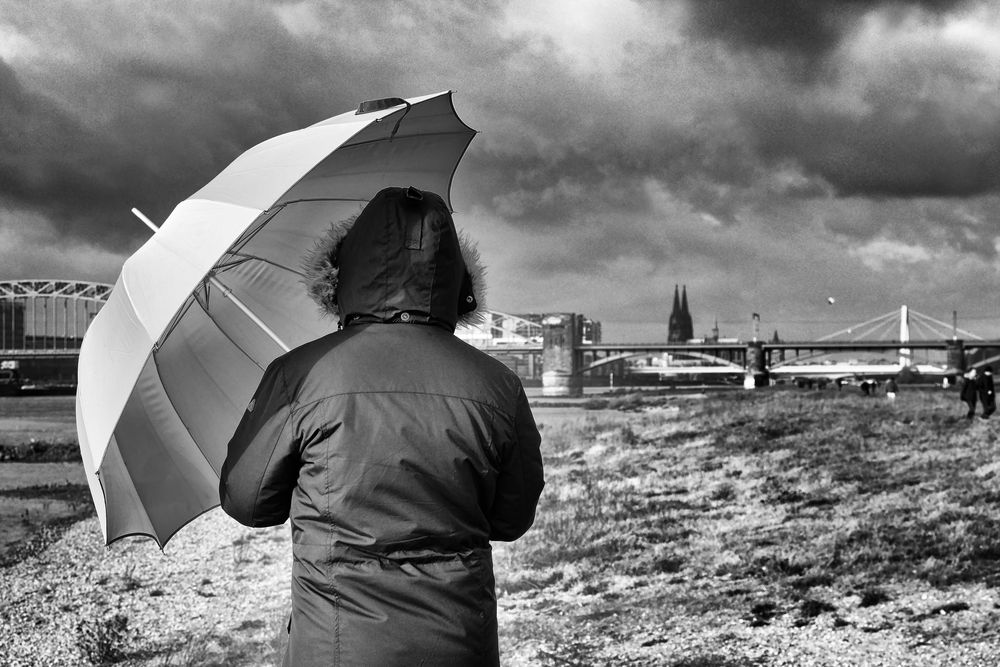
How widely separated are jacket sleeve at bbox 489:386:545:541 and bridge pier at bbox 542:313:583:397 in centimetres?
5834

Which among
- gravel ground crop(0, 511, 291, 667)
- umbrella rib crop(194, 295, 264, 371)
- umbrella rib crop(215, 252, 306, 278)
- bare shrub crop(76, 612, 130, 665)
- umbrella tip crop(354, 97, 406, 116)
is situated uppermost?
umbrella tip crop(354, 97, 406, 116)

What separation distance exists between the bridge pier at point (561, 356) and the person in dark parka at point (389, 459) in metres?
58.5

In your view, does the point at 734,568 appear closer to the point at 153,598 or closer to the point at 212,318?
the point at 153,598

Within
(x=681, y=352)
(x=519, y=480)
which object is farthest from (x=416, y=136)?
(x=681, y=352)

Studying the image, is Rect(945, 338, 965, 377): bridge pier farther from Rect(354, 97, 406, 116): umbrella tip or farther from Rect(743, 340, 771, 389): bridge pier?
Rect(354, 97, 406, 116): umbrella tip

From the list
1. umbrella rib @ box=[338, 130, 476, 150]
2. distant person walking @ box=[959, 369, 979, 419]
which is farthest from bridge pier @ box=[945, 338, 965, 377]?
umbrella rib @ box=[338, 130, 476, 150]

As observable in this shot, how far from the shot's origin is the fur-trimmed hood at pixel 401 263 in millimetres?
2203

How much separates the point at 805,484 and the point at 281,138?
10.9 meters

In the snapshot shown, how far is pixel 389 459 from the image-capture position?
2.07 m

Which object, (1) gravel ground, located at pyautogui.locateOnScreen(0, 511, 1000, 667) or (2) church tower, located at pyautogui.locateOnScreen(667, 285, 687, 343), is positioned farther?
(2) church tower, located at pyautogui.locateOnScreen(667, 285, 687, 343)

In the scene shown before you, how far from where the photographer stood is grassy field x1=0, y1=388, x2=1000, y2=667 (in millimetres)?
6352

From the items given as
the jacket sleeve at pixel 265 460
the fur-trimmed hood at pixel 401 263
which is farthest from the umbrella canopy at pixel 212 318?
the jacket sleeve at pixel 265 460

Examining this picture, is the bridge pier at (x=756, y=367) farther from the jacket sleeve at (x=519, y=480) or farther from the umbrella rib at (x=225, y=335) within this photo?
the jacket sleeve at (x=519, y=480)

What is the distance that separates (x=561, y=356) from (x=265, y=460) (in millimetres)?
62171
